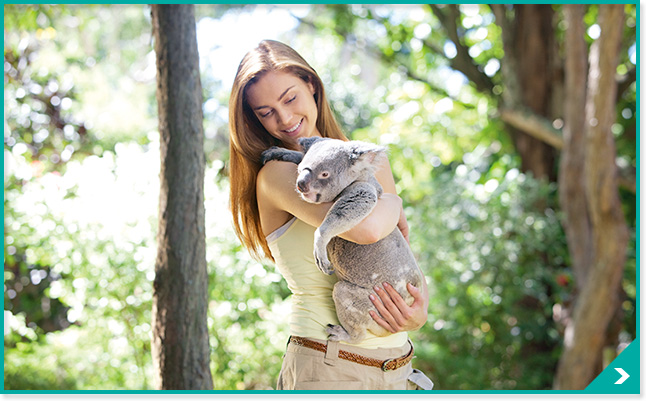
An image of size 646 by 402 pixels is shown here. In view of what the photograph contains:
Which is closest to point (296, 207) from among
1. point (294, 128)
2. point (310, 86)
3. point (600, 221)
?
point (294, 128)

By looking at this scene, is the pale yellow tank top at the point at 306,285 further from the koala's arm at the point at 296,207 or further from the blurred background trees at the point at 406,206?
the blurred background trees at the point at 406,206

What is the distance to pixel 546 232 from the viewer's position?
4312mm

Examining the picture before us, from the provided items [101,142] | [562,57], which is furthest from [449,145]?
[101,142]

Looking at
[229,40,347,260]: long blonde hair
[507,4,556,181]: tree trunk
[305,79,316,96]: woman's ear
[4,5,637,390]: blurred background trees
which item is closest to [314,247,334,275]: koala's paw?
[229,40,347,260]: long blonde hair

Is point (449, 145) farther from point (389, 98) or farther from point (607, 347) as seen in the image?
point (607, 347)

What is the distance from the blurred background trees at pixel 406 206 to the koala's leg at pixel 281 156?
1743 mm

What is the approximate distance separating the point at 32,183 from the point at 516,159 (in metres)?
3.52

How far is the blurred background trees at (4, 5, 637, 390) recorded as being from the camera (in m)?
3.22

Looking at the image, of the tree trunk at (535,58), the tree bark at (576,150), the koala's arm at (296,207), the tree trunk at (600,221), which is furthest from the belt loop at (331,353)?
the tree trunk at (535,58)

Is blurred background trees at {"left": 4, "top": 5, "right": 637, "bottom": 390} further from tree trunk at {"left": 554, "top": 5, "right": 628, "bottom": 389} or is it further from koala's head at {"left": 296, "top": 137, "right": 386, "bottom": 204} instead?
koala's head at {"left": 296, "top": 137, "right": 386, "bottom": 204}

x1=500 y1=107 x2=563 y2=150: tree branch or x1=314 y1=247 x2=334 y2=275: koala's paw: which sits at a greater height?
x1=500 y1=107 x2=563 y2=150: tree branch

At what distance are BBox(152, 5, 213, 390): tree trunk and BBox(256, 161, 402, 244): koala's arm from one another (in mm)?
639

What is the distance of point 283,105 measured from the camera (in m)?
1.52

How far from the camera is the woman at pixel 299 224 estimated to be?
1.32 metres
